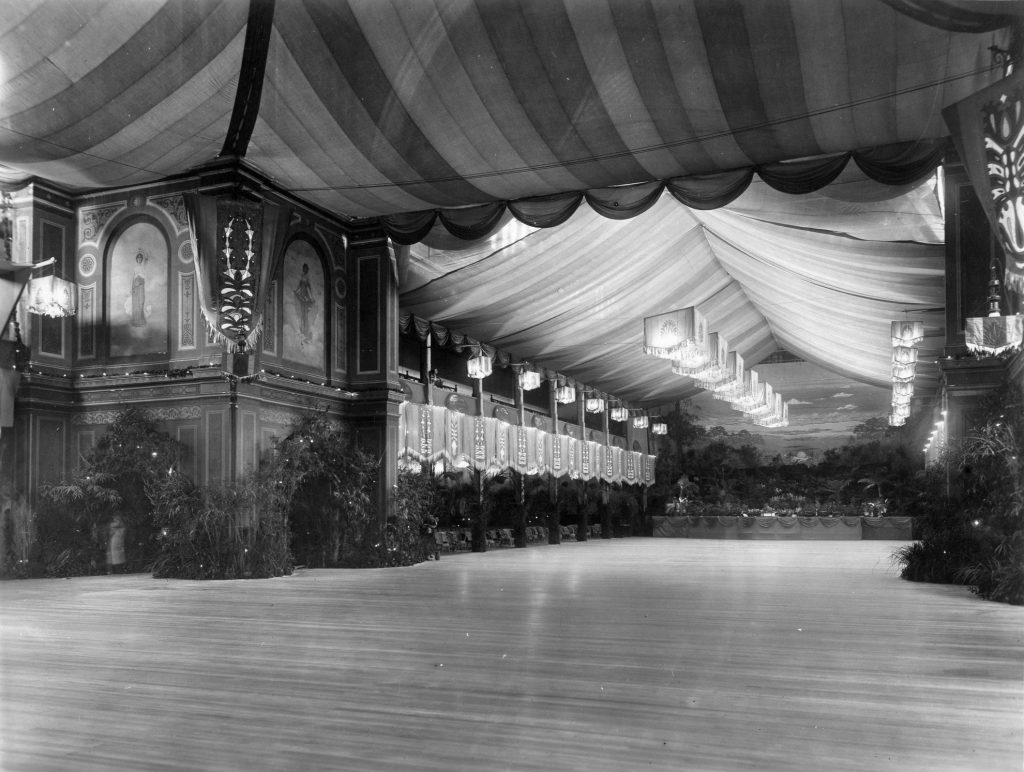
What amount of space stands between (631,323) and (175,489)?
30.7 feet

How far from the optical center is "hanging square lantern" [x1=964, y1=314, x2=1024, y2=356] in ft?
27.0

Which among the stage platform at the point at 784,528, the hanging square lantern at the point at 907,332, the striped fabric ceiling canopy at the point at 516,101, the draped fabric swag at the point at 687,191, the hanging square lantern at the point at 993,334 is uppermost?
the striped fabric ceiling canopy at the point at 516,101

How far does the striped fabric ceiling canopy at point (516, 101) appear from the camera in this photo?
6.88 meters

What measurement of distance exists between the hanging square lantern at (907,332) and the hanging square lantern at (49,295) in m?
11.5

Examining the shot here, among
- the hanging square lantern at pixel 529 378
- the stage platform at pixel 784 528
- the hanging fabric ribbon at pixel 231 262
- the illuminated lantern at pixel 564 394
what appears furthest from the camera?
the stage platform at pixel 784 528

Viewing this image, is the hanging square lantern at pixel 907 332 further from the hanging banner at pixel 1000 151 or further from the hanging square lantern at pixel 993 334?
the hanging banner at pixel 1000 151

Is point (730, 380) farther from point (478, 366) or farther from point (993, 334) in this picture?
point (993, 334)

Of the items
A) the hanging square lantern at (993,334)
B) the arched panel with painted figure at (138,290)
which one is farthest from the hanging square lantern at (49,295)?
the hanging square lantern at (993,334)

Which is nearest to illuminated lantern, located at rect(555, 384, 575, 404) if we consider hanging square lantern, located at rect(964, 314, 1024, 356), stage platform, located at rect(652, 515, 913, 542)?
stage platform, located at rect(652, 515, 913, 542)

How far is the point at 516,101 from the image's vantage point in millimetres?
7930

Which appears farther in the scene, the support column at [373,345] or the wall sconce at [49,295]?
the support column at [373,345]

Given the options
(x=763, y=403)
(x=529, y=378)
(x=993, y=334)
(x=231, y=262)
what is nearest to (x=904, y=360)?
(x=993, y=334)

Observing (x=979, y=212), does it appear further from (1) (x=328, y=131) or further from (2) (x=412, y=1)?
(1) (x=328, y=131)

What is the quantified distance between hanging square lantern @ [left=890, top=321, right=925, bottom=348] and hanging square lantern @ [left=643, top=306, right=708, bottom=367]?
3.05 metres
